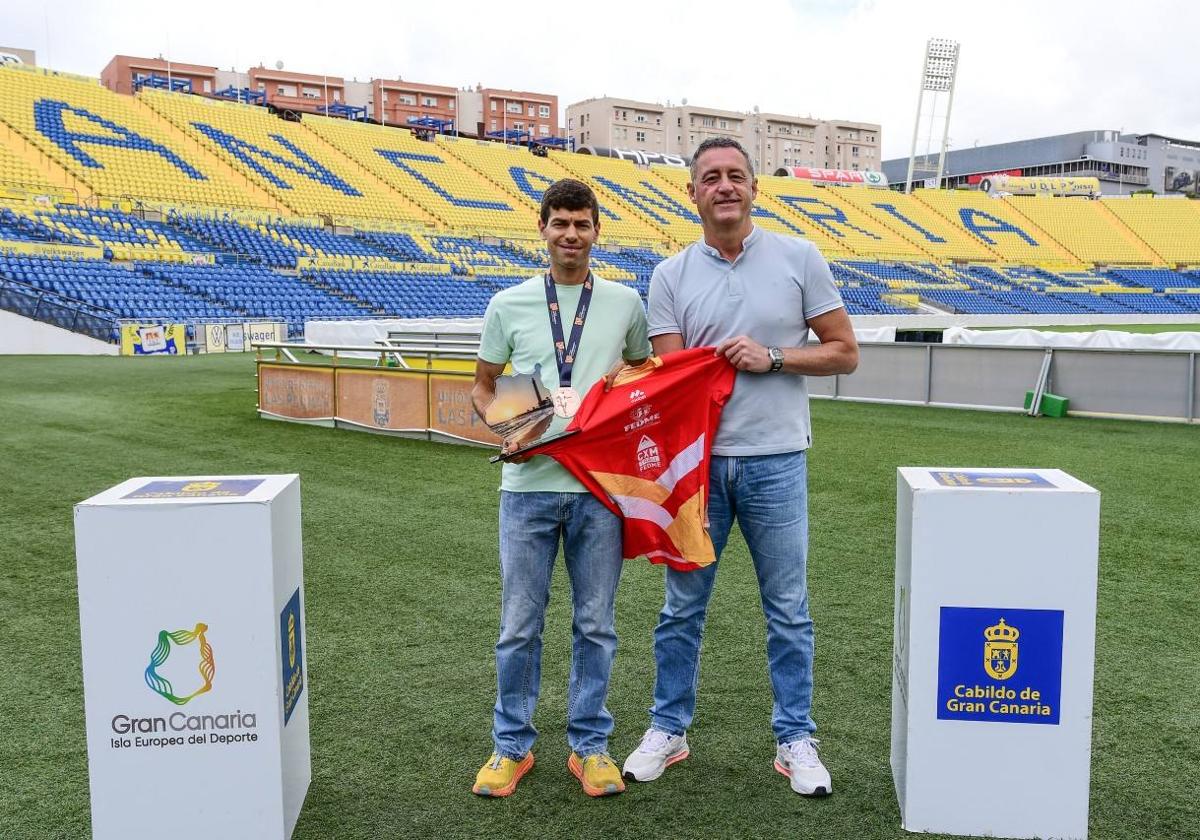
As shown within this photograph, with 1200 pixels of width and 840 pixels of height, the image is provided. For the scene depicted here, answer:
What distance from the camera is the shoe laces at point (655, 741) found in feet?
9.53

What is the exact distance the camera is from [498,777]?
9.07 feet

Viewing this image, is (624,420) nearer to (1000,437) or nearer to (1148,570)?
(1148,570)

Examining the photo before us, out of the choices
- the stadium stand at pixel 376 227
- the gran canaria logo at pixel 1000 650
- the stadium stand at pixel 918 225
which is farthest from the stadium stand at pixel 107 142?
the stadium stand at pixel 918 225

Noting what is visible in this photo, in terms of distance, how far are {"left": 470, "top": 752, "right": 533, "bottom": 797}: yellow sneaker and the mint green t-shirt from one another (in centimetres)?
80

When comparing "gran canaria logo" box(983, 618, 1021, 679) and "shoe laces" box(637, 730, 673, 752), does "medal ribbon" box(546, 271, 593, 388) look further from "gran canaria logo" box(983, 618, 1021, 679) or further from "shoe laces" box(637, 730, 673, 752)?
"gran canaria logo" box(983, 618, 1021, 679)

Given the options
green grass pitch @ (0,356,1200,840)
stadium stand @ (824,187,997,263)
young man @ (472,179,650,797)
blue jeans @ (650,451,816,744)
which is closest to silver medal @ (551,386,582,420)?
young man @ (472,179,650,797)

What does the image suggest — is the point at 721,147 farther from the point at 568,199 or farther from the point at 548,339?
the point at 548,339

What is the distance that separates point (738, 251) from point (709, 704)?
160 centimetres

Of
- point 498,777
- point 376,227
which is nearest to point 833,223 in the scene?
point 376,227

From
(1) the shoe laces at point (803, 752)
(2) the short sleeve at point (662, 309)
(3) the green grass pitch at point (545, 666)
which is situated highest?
(2) the short sleeve at point (662, 309)

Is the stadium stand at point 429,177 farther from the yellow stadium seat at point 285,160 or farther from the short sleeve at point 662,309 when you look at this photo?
the short sleeve at point 662,309

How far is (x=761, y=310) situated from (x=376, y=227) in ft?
104

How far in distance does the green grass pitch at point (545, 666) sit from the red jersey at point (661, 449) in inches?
29.3

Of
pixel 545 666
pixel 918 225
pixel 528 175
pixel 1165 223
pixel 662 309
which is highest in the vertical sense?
pixel 528 175
